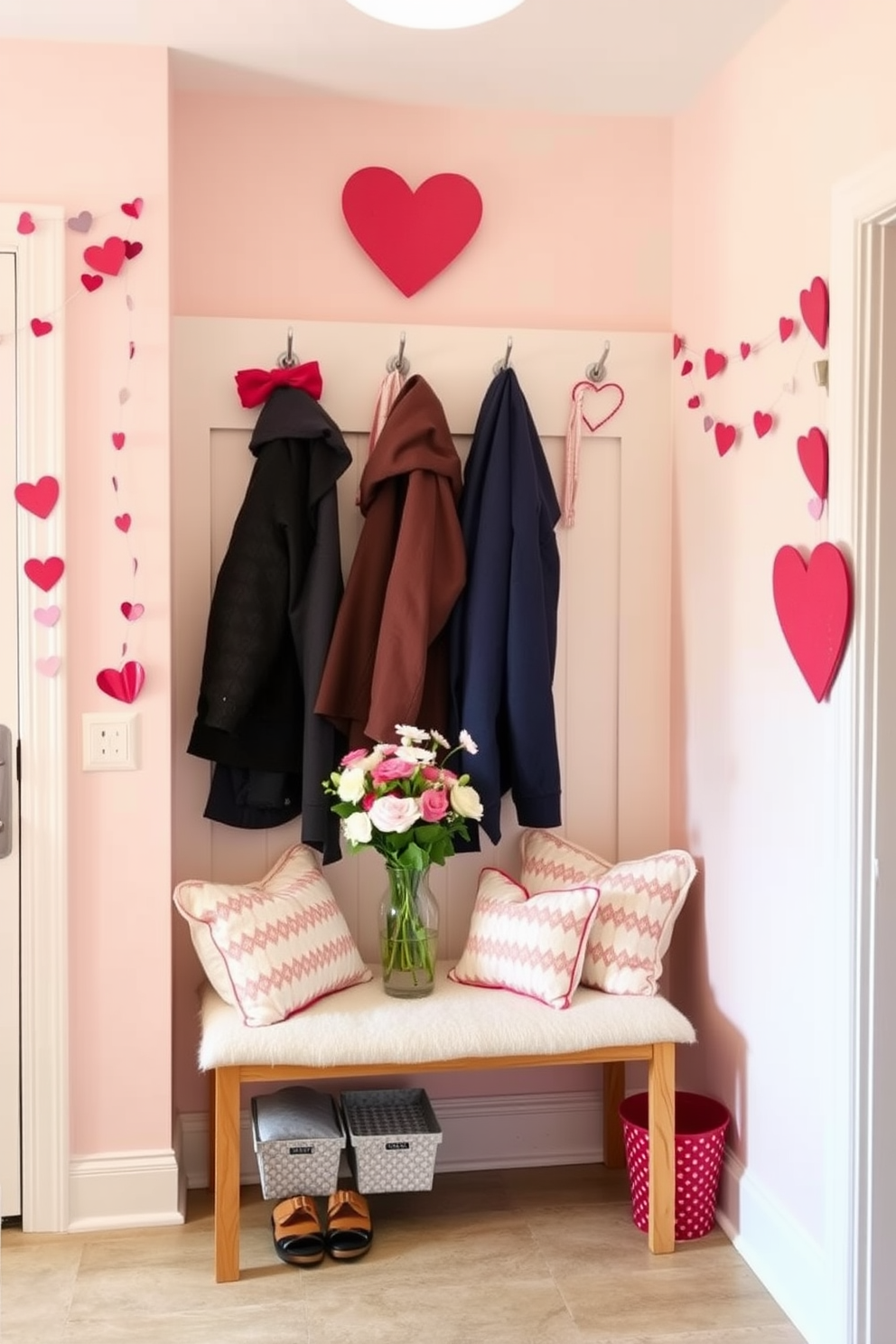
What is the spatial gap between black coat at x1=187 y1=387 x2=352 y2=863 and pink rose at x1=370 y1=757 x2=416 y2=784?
0.80 ft

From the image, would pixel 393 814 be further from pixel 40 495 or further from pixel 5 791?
pixel 40 495

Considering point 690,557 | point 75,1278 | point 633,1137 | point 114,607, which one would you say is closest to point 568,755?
point 690,557

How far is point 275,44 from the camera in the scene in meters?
2.62

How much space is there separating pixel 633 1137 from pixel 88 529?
1.68 m

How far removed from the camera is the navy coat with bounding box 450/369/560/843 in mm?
2789

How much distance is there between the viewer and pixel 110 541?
8.84 feet

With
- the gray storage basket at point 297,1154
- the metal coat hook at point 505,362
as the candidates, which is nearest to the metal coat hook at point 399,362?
the metal coat hook at point 505,362

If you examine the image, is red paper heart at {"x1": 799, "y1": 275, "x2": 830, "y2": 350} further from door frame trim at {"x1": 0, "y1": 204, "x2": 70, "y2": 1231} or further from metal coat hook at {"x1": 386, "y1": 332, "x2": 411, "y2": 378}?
door frame trim at {"x1": 0, "y1": 204, "x2": 70, "y2": 1231}

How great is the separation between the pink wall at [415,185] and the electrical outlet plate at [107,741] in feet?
3.04

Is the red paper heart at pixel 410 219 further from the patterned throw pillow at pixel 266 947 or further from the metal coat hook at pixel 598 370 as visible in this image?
the patterned throw pillow at pixel 266 947

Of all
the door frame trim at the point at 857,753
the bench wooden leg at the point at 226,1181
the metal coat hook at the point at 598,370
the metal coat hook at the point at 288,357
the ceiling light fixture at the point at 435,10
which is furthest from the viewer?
the metal coat hook at the point at 598,370

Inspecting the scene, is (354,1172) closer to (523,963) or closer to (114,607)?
(523,963)

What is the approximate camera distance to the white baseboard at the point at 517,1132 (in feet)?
9.96

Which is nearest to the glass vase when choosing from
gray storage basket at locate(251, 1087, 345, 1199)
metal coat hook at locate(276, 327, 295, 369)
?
gray storage basket at locate(251, 1087, 345, 1199)
